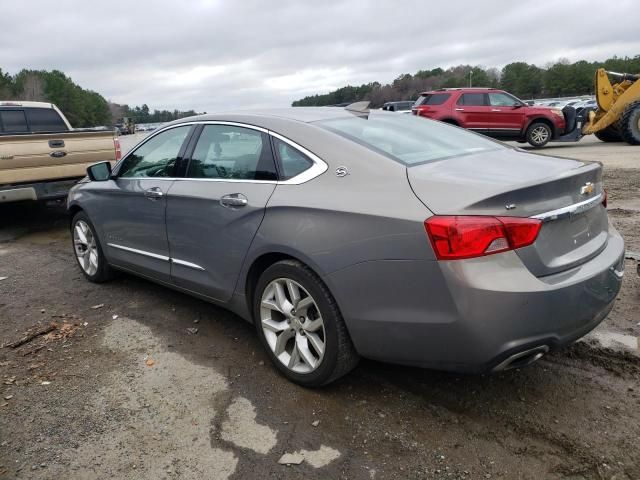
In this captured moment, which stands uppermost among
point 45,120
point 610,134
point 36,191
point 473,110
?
point 45,120

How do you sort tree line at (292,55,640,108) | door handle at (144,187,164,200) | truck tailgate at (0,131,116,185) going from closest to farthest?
1. door handle at (144,187,164,200)
2. truck tailgate at (0,131,116,185)
3. tree line at (292,55,640,108)

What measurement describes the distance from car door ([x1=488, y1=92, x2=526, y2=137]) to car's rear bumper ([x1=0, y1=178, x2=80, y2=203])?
12098 millimetres

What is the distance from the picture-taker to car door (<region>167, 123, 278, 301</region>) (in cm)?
321

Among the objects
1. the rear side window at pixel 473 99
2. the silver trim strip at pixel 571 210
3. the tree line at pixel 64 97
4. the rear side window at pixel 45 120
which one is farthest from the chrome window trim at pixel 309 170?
the tree line at pixel 64 97

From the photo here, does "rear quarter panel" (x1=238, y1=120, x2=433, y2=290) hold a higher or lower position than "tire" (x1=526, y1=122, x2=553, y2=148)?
higher

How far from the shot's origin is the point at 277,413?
114 inches

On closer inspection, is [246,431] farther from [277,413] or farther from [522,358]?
[522,358]

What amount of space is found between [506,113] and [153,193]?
1386 cm

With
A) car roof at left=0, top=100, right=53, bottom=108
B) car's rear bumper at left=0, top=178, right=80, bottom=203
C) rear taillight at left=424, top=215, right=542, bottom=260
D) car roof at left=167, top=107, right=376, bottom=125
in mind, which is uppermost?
car roof at left=0, top=100, right=53, bottom=108

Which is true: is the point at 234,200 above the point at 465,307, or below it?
above

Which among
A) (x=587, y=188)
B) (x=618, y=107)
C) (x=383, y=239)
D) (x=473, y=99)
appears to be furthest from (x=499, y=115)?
(x=383, y=239)

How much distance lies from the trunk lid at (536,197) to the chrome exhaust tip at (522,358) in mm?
346

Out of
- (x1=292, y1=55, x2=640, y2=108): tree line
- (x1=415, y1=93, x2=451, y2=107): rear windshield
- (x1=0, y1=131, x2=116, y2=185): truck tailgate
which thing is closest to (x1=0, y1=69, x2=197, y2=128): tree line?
(x1=292, y1=55, x2=640, y2=108): tree line

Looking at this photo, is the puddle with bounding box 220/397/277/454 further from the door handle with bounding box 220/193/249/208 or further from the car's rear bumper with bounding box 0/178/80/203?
the car's rear bumper with bounding box 0/178/80/203
